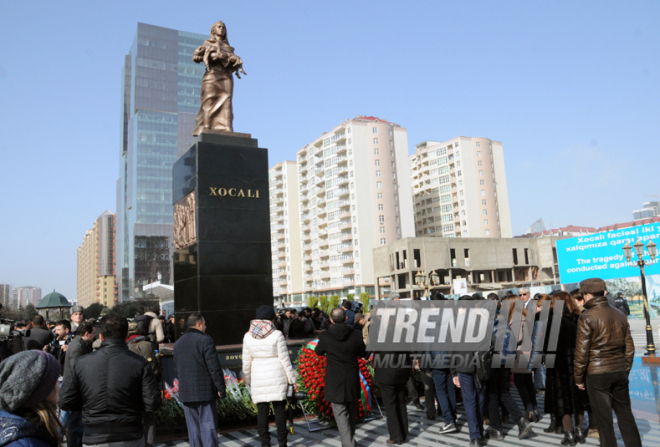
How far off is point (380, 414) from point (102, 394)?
5.54 m

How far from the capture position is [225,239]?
34.0 ft

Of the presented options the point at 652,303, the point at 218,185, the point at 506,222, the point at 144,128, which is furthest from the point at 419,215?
the point at 218,185

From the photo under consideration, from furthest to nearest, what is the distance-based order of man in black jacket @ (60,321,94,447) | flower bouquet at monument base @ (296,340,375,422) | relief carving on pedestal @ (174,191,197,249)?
relief carving on pedestal @ (174,191,197,249), flower bouquet at monument base @ (296,340,375,422), man in black jacket @ (60,321,94,447)

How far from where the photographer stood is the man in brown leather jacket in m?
5.36

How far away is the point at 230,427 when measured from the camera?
26.0ft

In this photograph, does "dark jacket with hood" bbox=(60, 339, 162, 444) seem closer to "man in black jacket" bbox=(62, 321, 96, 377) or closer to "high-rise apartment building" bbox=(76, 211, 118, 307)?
"man in black jacket" bbox=(62, 321, 96, 377)

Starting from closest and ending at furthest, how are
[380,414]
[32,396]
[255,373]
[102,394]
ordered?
1. [32,396]
2. [102,394]
3. [255,373]
4. [380,414]

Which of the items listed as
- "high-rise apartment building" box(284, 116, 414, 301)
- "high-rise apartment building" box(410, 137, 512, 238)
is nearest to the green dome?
"high-rise apartment building" box(284, 116, 414, 301)

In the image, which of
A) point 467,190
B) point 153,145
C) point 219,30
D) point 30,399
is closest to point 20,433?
point 30,399

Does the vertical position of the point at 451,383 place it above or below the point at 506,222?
below

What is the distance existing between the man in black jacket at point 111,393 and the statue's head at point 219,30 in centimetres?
896

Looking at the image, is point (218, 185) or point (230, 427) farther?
point (218, 185)

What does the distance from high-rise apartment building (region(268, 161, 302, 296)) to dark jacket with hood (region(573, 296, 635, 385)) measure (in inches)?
3637

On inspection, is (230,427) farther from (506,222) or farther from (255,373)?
(506,222)
